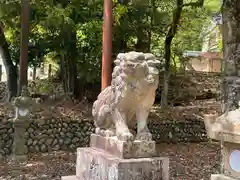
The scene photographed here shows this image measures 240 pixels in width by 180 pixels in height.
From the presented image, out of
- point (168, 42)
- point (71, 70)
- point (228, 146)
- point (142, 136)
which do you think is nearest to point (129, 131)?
point (142, 136)

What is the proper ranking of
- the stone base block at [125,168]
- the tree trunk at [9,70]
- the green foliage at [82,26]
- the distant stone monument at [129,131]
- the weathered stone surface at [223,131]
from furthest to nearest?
the tree trunk at [9,70] < the green foliage at [82,26] < the distant stone monument at [129,131] < the stone base block at [125,168] < the weathered stone surface at [223,131]

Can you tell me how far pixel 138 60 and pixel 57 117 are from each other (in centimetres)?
653

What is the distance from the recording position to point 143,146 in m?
5.00

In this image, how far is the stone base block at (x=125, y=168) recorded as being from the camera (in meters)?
4.75


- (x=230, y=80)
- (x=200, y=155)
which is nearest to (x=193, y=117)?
(x=200, y=155)

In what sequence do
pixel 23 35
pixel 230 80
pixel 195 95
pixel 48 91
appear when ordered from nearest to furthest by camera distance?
pixel 230 80 → pixel 23 35 → pixel 48 91 → pixel 195 95

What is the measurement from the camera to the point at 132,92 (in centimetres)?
498

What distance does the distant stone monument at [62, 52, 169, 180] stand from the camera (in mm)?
4863

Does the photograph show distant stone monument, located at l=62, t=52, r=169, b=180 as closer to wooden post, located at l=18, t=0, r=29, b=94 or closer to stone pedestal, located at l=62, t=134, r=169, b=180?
stone pedestal, located at l=62, t=134, r=169, b=180

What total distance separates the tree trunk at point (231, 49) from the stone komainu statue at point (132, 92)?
165 inches

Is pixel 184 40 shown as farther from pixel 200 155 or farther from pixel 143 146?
pixel 143 146

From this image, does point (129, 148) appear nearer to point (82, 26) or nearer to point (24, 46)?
point (24, 46)

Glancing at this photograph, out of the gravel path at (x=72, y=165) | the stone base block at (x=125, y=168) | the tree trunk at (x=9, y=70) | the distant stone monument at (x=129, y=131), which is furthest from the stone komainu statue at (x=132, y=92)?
the tree trunk at (x=9, y=70)

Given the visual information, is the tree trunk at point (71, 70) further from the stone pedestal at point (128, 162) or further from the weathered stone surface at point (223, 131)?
the weathered stone surface at point (223, 131)
